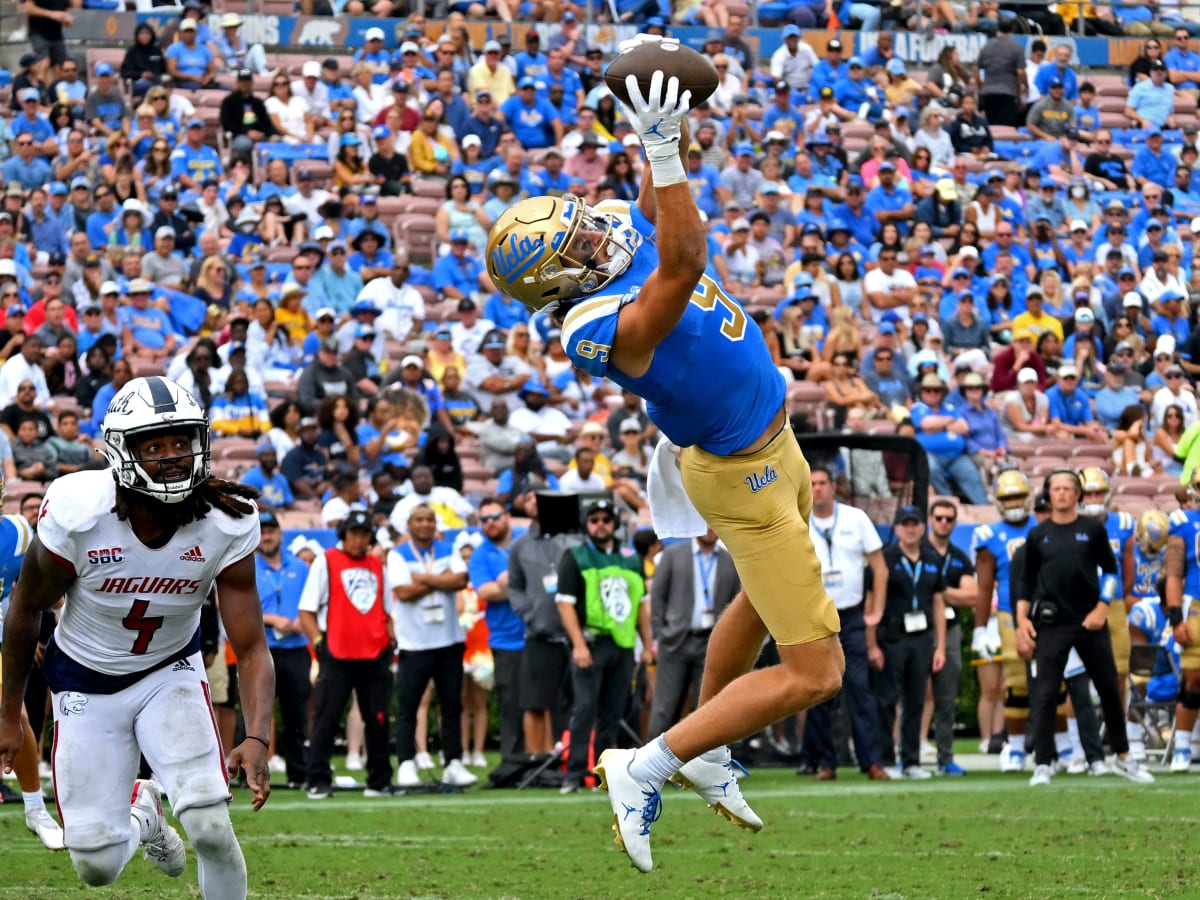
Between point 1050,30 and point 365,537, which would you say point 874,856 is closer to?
point 365,537

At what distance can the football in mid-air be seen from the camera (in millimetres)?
5625

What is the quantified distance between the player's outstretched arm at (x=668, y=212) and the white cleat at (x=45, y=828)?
5223 mm

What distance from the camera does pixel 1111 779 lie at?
42.4 feet

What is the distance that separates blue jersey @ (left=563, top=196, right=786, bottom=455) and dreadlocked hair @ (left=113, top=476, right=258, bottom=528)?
4.12 feet

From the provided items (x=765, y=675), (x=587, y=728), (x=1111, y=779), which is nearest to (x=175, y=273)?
(x=587, y=728)

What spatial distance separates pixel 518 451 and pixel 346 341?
244cm

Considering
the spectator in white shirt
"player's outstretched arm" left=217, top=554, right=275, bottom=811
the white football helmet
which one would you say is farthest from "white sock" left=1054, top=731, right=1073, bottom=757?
the white football helmet

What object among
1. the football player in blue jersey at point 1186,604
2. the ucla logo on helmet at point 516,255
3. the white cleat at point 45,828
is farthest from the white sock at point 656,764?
the football player in blue jersey at point 1186,604

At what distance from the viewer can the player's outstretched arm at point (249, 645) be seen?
618 centimetres

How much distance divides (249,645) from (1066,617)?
7628 mm

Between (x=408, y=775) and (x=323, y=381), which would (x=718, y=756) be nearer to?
(x=408, y=775)

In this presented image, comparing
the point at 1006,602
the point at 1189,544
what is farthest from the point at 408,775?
the point at 1189,544

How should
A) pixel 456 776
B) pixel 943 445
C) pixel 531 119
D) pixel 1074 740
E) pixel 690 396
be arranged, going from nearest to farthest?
pixel 690 396
pixel 456 776
pixel 1074 740
pixel 943 445
pixel 531 119

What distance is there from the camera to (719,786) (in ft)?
21.8
